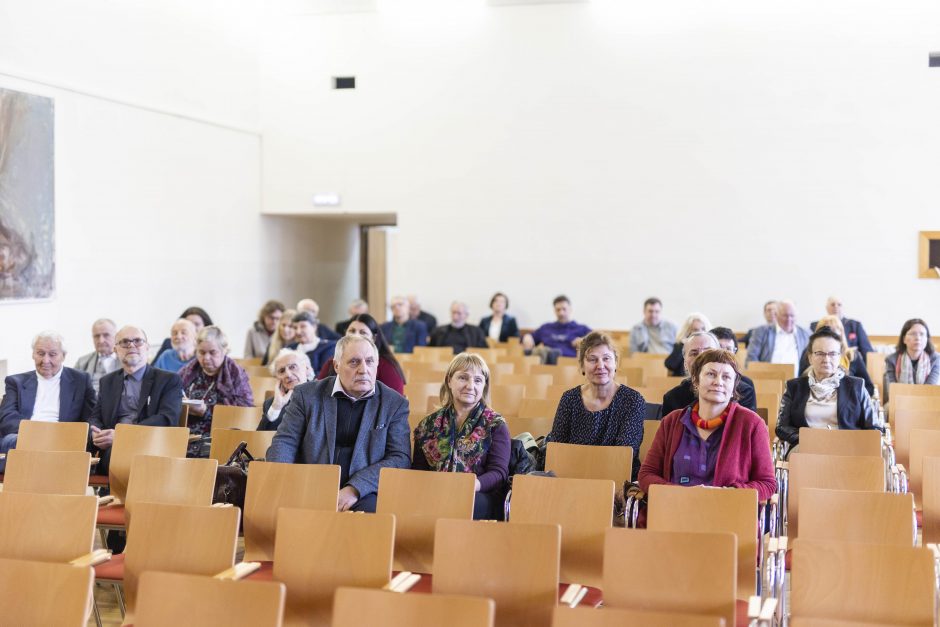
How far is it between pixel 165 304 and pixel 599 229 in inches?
195

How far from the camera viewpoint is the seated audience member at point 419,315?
41.9 ft

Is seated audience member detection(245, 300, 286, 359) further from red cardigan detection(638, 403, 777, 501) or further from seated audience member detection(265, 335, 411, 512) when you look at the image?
red cardigan detection(638, 403, 777, 501)

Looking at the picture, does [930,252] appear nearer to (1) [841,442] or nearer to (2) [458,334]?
(2) [458,334]

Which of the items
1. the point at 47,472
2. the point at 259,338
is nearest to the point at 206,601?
the point at 47,472

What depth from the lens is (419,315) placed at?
12875 mm

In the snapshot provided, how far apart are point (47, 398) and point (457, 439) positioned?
10.1 feet

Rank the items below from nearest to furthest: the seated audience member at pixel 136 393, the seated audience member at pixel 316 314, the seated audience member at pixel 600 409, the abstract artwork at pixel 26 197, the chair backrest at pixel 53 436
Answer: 1. the seated audience member at pixel 600 409
2. the chair backrest at pixel 53 436
3. the seated audience member at pixel 136 393
4. the abstract artwork at pixel 26 197
5. the seated audience member at pixel 316 314

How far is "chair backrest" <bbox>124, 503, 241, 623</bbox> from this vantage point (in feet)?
12.0

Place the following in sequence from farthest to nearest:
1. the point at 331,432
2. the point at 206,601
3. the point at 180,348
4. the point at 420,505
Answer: the point at 180,348, the point at 331,432, the point at 420,505, the point at 206,601

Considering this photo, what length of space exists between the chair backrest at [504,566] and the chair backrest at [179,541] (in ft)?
2.42

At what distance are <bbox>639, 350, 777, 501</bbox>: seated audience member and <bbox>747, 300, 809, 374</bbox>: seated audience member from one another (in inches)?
227

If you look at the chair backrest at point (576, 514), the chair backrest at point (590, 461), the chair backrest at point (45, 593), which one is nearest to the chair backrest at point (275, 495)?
the chair backrest at point (576, 514)

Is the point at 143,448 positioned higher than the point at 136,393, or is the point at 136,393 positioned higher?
the point at 136,393

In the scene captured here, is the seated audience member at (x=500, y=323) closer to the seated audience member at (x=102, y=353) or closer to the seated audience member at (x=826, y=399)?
the seated audience member at (x=102, y=353)
